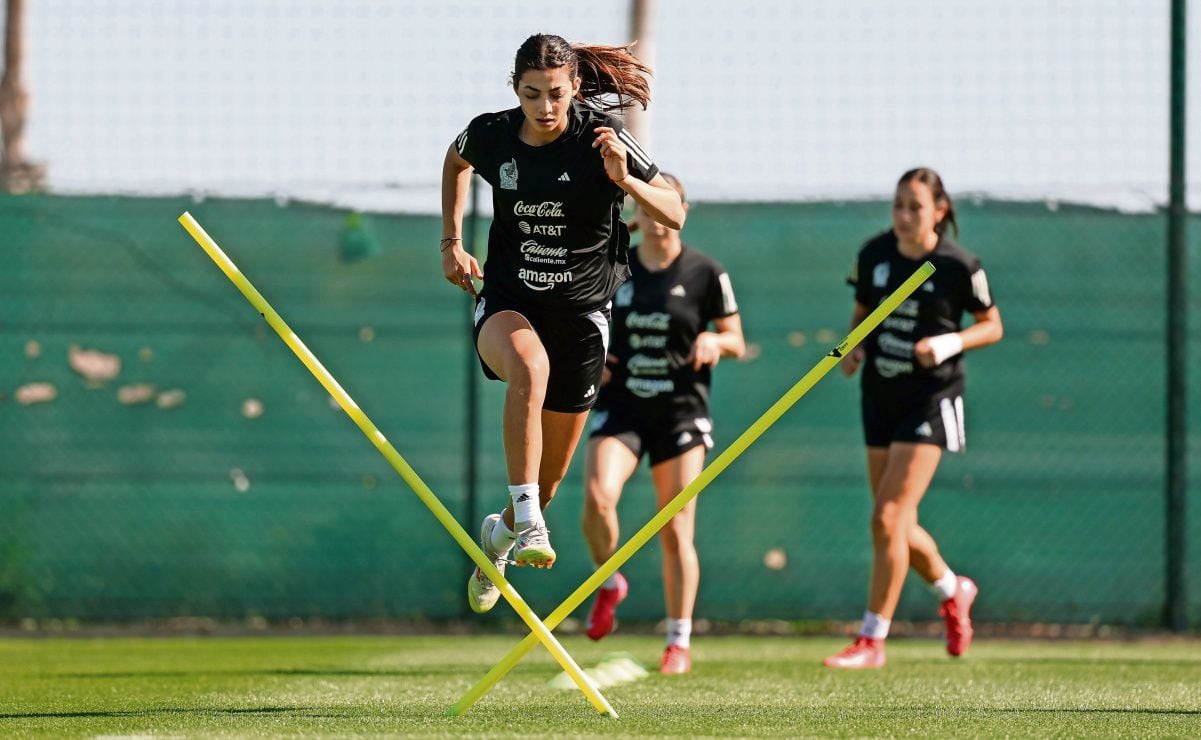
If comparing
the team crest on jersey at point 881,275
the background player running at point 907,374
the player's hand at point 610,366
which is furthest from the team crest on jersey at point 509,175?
the team crest on jersey at point 881,275

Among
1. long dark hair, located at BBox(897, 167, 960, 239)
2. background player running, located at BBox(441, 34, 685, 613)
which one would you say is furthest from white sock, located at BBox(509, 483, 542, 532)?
long dark hair, located at BBox(897, 167, 960, 239)

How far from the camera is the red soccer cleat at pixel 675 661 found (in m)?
7.71

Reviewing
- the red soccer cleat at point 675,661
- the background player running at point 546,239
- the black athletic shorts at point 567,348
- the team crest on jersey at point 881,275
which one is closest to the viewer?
the background player running at point 546,239

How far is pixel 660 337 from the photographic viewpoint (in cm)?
806

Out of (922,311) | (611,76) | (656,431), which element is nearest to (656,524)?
(611,76)

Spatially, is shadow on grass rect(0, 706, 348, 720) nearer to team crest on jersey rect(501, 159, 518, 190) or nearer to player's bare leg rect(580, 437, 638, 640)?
team crest on jersey rect(501, 159, 518, 190)

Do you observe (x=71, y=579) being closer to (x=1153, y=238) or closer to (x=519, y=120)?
(x=519, y=120)

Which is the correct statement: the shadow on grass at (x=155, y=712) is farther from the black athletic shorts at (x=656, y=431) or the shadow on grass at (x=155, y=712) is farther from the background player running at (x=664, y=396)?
the black athletic shorts at (x=656, y=431)

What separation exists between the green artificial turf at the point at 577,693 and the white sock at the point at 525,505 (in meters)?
0.61

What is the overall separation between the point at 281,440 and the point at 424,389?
939mm

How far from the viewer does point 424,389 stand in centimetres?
1086

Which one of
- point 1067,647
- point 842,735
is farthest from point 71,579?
point 842,735

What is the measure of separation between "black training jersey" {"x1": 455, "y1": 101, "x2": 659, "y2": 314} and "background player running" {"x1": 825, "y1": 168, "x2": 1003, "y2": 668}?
8.20ft

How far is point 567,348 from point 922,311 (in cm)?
264
